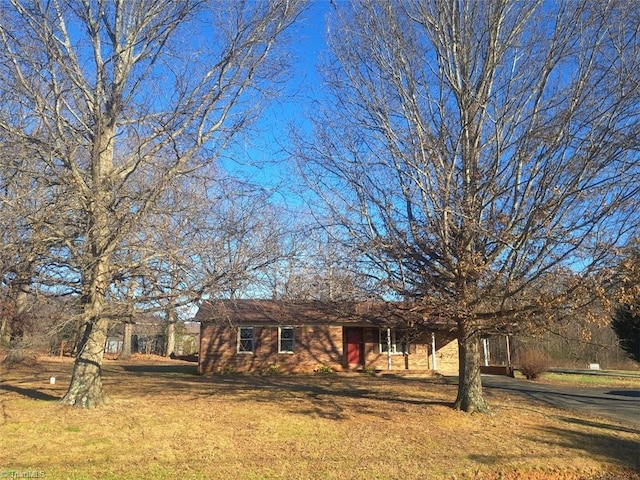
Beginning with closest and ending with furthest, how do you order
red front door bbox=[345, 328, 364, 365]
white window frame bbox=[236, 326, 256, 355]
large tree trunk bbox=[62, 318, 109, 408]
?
large tree trunk bbox=[62, 318, 109, 408] < white window frame bbox=[236, 326, 256, 355] < red front door bbox=[345, 328, 364, 365]

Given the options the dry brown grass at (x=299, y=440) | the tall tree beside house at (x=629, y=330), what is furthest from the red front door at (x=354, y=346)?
the tall tree beside house at (x=629, y=330)

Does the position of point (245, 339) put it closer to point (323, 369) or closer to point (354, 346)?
point (323, 369)

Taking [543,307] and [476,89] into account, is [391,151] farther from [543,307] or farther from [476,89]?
[543,307]

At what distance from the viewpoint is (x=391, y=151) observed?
1112cm

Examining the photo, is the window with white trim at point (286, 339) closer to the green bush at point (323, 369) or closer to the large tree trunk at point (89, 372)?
the green bush at point (323, 369)

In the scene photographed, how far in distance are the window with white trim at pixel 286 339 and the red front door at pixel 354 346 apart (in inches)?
109

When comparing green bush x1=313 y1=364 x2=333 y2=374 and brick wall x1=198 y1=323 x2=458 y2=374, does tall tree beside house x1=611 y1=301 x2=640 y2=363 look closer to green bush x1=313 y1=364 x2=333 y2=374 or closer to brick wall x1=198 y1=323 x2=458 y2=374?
brick wall x1=198 y1=323 x2=458 y2=374

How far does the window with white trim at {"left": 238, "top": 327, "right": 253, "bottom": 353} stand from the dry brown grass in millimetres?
10129

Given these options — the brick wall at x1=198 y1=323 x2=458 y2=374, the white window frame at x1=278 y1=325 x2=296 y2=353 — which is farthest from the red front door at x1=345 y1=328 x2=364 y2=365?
the white window frame at x1=278 y1=325 x2=296 y2=353

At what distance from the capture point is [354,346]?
2455 cm

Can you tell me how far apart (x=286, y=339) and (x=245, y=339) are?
1827mm

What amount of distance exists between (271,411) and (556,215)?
22.9ft

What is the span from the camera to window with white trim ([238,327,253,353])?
23203 millimetres

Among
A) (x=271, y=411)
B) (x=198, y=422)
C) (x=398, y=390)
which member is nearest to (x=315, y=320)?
(x=398, y=390)
